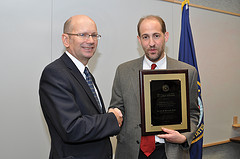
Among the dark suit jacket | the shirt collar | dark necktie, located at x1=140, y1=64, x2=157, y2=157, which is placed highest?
the shirt collar

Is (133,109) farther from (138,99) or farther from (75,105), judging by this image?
(75,105)

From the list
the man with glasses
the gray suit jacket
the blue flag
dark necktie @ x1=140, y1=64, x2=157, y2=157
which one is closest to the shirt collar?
the man with glasses

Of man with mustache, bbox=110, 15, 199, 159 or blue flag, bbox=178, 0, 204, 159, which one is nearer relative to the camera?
man with mustache, bbox=110, 15, 199, 159

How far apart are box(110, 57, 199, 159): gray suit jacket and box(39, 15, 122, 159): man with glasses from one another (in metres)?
0.21

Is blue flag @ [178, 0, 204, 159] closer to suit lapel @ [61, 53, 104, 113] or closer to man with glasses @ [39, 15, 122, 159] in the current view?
man with glasses @ [39, 15, 122, 159]

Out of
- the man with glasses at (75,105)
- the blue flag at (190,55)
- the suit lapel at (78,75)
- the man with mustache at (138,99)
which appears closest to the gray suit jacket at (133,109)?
the man with mustache at (138,99)

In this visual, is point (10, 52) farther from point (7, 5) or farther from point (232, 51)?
point (232, 51)

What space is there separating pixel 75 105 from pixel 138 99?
54 cm

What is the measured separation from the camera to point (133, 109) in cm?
165

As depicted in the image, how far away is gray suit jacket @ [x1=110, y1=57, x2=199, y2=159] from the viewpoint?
1.60 metres

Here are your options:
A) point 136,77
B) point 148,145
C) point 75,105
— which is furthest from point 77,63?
point 148,145

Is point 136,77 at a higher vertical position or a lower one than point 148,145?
higher

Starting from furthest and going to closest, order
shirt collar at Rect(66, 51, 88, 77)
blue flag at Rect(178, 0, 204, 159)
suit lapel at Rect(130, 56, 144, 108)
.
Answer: blue flag at Rect(178, 0, 204, 159) < suit lapel at Rect(130, 56, 144, 108) < shirt collar at Rect(66, 51, 88, 77)

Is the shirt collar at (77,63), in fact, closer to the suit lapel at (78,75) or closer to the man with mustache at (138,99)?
the suit lapel at (78,75)
